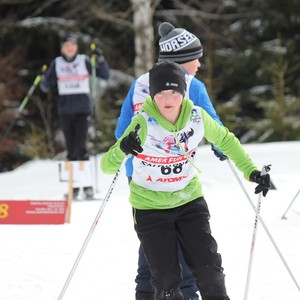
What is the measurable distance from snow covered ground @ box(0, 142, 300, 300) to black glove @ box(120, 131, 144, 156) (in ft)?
4.59

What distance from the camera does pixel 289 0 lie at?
15.7 metres

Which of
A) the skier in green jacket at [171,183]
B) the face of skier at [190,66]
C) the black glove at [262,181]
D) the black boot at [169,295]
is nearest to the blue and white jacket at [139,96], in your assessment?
the face of skier at [190,66]

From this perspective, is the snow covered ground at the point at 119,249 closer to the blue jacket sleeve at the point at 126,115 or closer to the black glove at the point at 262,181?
the black glove at the point at 262,181

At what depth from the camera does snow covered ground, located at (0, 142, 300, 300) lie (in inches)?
162

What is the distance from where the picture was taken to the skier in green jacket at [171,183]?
10.3ft

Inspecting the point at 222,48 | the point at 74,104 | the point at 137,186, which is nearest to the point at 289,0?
the point at 222,48

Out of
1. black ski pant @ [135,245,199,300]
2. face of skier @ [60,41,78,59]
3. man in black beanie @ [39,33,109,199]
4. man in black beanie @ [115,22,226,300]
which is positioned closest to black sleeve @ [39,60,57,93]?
man in black beanie @ [39,33,109,199]

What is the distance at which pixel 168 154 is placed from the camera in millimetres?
3180

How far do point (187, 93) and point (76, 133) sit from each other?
3.61 meters

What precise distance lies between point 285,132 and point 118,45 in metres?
6.71

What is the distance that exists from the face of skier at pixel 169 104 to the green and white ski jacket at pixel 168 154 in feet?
0.10

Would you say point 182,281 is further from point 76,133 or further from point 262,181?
point 76,133

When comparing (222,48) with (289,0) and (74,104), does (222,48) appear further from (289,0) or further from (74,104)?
(74,104)

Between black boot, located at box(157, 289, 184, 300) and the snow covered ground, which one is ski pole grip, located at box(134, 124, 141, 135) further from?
the snow covered ground
